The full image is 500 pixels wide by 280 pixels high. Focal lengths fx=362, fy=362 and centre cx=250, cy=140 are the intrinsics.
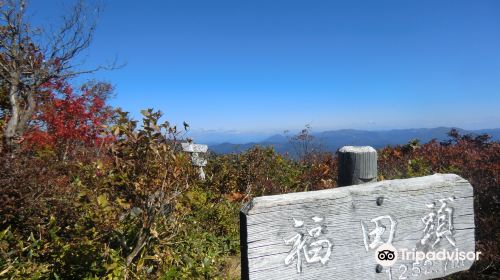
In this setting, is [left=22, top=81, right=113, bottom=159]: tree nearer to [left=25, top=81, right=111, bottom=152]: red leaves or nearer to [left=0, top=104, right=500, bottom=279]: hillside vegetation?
[left=25, top=81, right=111, bottom=152]: red leaves

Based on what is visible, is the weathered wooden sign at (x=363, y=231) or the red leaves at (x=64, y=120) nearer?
the weathered wooden sign at (x=363, y=231)

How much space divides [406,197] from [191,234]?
2969mm

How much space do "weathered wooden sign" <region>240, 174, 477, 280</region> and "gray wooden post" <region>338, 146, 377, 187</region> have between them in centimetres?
15

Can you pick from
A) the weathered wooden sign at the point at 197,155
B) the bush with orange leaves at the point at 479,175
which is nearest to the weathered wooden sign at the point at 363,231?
the bush with orange leaves at the point at 479,175

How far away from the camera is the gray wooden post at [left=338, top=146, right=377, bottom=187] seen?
1.97 m

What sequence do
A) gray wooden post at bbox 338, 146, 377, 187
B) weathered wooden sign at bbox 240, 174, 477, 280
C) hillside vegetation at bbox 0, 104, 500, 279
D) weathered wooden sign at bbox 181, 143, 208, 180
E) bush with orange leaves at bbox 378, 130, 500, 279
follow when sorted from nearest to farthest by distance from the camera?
weathered wooden sign at bbox 240, 174, 477, 280, gray wooden post at bbox 338, 146, 377, 187, hillside vegetation at bbox 0, 104, 500, 279, bush with orange leaves at bbox 378, 130, 500, 279, weathered wooden sign at bbox 181, 143, 208, 180

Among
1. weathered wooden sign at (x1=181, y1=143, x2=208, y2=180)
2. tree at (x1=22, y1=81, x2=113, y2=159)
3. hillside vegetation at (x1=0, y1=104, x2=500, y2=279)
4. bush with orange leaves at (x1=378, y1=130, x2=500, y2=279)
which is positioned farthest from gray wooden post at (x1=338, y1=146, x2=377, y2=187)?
tree at (x1=22, y1=81, x2=113, y2=159)

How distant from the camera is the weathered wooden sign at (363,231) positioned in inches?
62.1

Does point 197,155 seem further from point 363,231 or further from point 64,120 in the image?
point 363,231

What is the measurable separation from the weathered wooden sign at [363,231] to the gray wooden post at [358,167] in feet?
0.49

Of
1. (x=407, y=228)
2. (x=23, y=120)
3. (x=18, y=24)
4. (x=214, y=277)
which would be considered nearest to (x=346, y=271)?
(x=407, y=228)

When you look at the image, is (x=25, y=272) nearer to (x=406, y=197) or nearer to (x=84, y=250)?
(x=84, y=250)

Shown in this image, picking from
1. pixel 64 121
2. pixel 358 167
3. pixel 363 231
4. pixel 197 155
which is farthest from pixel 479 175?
pixel 64 121

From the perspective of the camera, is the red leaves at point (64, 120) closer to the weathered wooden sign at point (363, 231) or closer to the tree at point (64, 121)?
the tree at point (64, 121)
